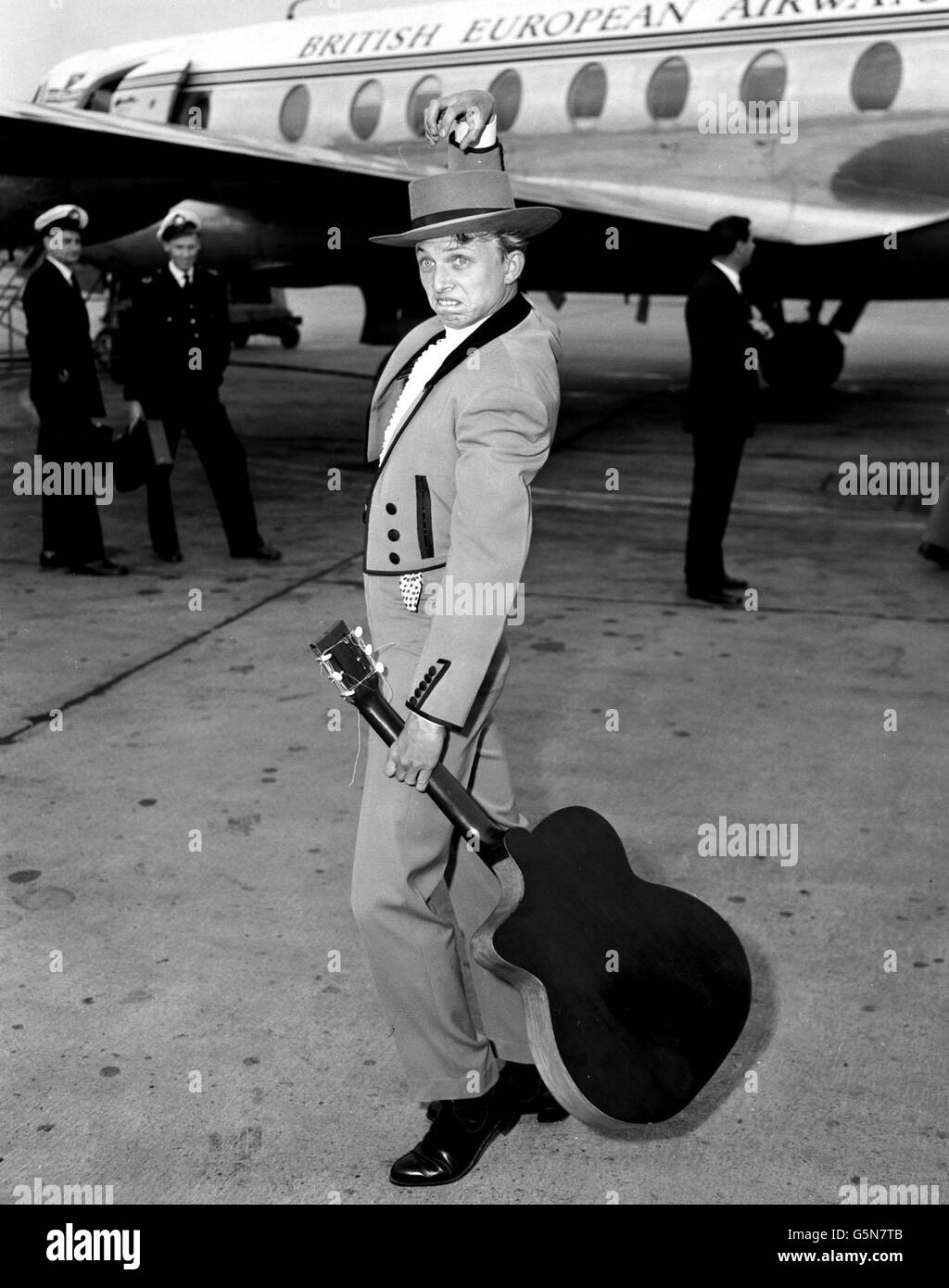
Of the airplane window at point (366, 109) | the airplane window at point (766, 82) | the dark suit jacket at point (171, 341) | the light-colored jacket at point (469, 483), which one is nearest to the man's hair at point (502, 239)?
the light-colored jacket at point (469, 483)

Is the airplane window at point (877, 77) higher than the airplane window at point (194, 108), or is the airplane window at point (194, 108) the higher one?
the airplane window at point (877, 77)

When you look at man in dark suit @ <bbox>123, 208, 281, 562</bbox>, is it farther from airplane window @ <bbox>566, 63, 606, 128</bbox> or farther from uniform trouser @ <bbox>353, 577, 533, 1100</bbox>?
airplane window @ <bbox>566, 63, 606, 128</bbox>

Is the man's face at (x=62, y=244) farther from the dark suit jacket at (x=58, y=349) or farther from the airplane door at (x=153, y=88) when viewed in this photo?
the airplane door at (x=153, y=88)

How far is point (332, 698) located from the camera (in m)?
5.78

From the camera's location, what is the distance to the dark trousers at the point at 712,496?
7105 millimetres

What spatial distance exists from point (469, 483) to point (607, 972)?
955mm

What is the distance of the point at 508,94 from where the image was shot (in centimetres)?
1241

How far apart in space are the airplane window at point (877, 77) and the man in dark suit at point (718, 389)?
4.40 meters

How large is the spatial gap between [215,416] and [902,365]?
37.9 feet

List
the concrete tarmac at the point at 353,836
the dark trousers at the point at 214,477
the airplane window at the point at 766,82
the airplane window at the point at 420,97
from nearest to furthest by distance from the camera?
1. the concrete tarmac at the point at 353,836
2. the dark trousers at the point at 214,477
3. the airplane window at the point at 766,82
4. the airplane window at the point at 420,97

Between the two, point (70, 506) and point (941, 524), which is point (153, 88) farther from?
point (941, 524)
